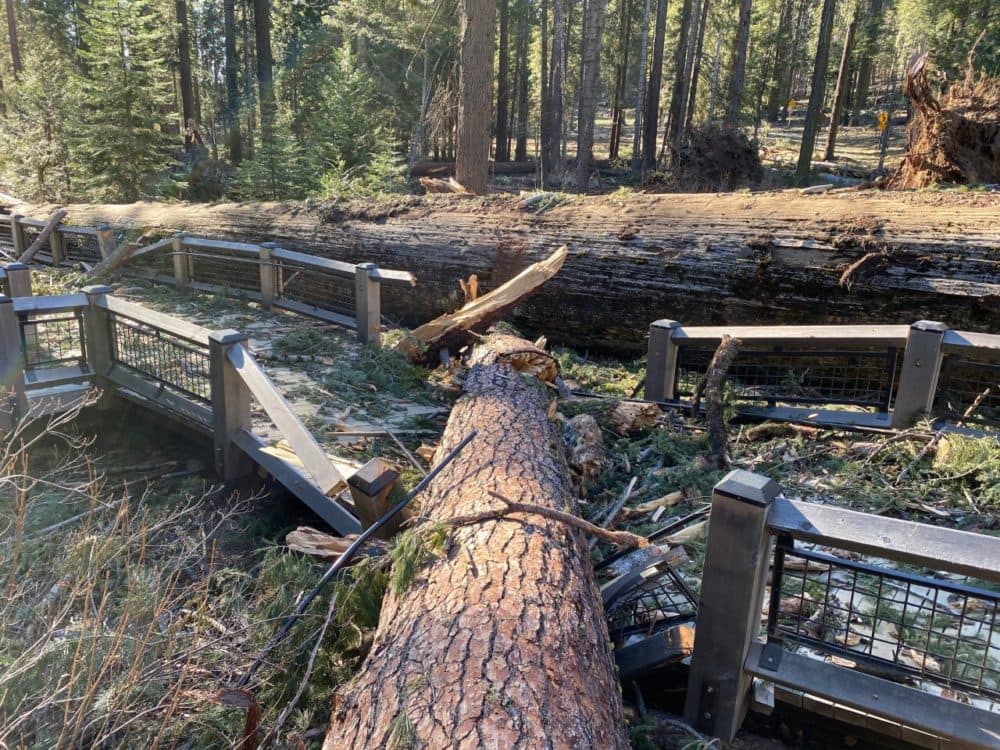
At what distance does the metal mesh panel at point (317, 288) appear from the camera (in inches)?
404

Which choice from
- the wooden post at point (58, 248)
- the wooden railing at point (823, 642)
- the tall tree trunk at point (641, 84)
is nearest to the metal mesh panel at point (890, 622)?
the wooden railing at point (823, 642)

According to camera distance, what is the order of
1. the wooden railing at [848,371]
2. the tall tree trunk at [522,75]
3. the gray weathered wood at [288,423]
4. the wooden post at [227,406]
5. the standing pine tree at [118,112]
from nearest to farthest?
the gray weathered wood at [288,423]
the wooden post at [227,406]
the wooden railing at [848,371]
the standing pine tree at [118,112]
the tall tree trunk at [522,75]

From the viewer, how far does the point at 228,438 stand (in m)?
6.19

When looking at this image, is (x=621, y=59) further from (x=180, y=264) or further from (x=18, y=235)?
(x=180, y=264)

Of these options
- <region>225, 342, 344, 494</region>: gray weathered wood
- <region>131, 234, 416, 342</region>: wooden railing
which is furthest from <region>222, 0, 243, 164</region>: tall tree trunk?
<region>225, 342, 344, 494</region>: gray weathered wood

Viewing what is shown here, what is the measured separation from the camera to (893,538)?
2508 mm

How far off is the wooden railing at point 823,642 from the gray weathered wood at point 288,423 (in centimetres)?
278

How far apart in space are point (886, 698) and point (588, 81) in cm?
1958

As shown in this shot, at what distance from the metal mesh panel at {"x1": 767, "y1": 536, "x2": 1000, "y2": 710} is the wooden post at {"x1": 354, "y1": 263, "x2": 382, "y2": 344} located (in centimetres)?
643

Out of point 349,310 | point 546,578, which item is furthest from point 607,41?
point 546,578

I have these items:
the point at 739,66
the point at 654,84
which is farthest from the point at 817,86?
the point at 654,84

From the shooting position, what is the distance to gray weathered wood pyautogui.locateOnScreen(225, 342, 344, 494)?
4841 millimetres

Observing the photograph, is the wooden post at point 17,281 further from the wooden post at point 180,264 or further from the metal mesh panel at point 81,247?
the metal mesh panel at point 81,247

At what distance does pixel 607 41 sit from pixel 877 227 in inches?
1411
